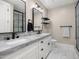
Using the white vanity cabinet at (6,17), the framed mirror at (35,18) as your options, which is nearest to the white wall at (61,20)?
the framed mirror at (35,18)

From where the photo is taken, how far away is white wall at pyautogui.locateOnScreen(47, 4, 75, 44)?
4.20 meters

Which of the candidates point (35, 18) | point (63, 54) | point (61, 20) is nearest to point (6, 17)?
point (35, 18)

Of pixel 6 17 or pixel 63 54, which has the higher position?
pixel 6 17

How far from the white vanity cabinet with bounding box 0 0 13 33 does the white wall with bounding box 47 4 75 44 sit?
353 cm

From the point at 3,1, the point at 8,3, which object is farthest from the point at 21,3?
the point at 3,1

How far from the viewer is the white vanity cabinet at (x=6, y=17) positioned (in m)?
1.43

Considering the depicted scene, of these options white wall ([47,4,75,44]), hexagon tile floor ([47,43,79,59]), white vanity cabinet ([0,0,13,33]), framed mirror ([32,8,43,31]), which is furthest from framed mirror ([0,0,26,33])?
white wall ([47,4,75,44])

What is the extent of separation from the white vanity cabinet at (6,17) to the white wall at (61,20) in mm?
3534

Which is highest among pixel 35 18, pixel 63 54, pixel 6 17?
pixel 35 18

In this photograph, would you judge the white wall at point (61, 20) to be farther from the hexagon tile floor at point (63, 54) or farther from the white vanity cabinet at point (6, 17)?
the white vanity cabinet at point (6, 17)

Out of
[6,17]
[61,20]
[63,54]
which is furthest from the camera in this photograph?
[61,20]

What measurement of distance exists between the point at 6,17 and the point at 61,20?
3718 mm

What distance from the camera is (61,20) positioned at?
4.56 meters

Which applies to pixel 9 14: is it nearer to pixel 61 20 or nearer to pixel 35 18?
pixel 35 18
